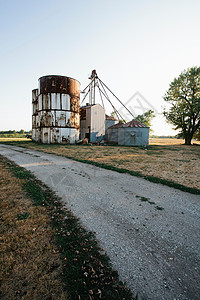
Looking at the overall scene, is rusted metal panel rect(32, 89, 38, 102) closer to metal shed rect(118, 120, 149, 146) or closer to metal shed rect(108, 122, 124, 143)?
metal shed rect(108, 122, 124, 143)

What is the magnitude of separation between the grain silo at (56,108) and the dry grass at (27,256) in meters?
22.5

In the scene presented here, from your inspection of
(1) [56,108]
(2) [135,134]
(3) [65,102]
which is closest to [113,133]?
(2) [135,134]

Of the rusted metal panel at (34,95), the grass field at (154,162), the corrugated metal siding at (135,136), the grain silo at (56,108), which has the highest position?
the rusted metal panel at (34,95)

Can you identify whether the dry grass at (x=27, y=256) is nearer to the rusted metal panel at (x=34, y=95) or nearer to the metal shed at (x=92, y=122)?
the metal shed at (x=92, y=122)

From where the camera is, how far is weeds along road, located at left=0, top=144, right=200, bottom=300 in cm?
Result: 233

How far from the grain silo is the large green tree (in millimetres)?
25951

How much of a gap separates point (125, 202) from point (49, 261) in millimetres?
2917

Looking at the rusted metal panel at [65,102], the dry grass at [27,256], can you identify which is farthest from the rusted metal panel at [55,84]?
the dry grass at [27,256]

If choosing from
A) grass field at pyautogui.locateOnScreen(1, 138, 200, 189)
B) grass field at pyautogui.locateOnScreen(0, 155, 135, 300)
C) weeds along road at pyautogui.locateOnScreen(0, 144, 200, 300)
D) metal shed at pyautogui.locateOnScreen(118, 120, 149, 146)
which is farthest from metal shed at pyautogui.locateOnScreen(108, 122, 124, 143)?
grass field at pyautogui.locateOnScreen(0, 155, 135, 300)

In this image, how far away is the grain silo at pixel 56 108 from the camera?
82.5ft

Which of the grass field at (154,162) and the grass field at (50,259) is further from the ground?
the grass field at (154,162)

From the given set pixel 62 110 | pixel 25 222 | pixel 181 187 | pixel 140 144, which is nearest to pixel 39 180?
pixel 25 222

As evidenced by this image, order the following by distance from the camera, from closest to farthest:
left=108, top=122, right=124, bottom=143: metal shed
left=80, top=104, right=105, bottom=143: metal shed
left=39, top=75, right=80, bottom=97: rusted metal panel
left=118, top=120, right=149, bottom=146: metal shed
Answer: left=39, top=75, right=80, bottom=97: rusted metal panel < left=118, top=120, right=149, bottom=146: metal shed < left=80, top=104, right=105, bottom=143: metal shed < left=108, top=122, right=124, bottom=143: metal shed

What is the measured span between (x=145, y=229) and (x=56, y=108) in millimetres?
25232
